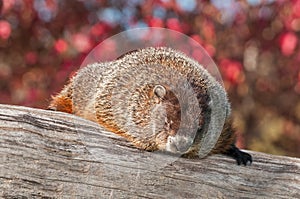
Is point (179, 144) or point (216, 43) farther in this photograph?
point (216, 43)

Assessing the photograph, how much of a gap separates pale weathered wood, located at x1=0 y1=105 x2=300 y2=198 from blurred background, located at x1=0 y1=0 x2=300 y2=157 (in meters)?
2.86

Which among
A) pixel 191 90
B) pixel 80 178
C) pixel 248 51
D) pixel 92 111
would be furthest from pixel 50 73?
pixel 80 178

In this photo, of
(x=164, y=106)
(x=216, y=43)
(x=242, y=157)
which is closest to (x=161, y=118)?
(x=164, y=106)

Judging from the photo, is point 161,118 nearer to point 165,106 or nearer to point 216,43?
point 165,106

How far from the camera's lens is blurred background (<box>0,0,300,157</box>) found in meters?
4.73

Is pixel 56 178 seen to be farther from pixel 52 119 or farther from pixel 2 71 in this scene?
pixel 2 71

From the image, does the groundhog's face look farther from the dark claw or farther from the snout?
the dark claw

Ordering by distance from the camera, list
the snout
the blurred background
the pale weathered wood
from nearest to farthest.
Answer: the pale weathered wood
the snout
the blurred background

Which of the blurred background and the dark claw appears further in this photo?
the blurred background

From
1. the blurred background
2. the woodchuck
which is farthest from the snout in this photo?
the blurred background

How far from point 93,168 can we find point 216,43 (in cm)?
322

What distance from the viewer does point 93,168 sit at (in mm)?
1682

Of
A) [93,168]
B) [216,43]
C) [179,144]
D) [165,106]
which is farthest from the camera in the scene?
[216,43]

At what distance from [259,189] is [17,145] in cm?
68
